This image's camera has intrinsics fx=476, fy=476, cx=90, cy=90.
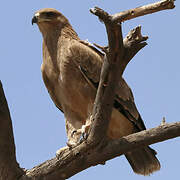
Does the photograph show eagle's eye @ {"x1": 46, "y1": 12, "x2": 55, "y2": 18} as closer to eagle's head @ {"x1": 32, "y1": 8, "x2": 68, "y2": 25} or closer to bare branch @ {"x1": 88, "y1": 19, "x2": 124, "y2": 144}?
eagle's head @ {"x1": 32, "y1": 8, "x2": 68, "y2": 25}

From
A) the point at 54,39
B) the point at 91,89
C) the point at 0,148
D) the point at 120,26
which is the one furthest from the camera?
the point at 54,39

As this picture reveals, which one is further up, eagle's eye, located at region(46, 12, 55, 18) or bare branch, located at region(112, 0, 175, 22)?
eagle's eye, located at region(46, 12, 55, 18)

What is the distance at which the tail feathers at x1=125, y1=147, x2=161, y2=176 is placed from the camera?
7133 millimetres

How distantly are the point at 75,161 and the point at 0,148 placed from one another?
877 millimetres

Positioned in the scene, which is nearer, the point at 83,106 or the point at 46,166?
the point at 46,166

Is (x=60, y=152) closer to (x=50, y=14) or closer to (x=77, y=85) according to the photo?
(x=77, y=85)

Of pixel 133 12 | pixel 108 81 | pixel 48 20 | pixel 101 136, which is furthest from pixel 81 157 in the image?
pixel 48 20

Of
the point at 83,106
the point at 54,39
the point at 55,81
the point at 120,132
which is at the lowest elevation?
the point at 120,132

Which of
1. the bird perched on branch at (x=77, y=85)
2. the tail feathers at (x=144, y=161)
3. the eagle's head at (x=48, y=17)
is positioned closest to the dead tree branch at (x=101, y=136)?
the bird perched on branch at (x=77, y=85)

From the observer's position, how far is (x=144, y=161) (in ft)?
23.6

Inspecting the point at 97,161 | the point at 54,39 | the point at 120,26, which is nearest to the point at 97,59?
the point at 54,39

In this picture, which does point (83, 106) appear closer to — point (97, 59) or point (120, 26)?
point (97, 59)

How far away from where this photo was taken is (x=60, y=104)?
7.52 meters

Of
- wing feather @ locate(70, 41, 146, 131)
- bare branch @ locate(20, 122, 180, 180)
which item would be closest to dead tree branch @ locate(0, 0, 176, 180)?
bare branch @ locate(20, 122, 180, 180)
